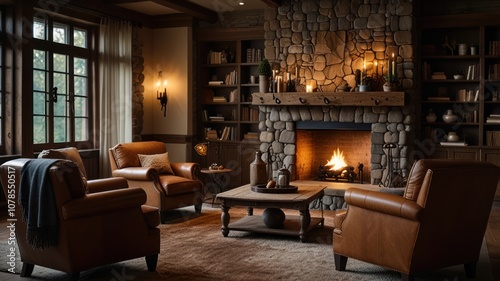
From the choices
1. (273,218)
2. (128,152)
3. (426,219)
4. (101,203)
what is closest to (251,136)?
(128,152)

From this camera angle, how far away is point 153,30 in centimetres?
979

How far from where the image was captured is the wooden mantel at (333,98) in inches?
307

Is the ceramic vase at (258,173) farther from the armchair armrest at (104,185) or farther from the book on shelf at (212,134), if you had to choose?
the book on shelf at (212,134)

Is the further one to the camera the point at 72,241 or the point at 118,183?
the point at 118,183

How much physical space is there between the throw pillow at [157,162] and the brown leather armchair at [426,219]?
3.39 meters

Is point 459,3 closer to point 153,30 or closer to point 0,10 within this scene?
point 153,30

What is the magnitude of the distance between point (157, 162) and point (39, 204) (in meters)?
3.26

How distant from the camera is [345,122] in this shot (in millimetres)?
8320

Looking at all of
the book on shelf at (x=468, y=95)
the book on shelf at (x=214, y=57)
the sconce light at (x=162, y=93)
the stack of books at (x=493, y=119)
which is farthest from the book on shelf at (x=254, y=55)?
the stack of books at (x=493, y=119)

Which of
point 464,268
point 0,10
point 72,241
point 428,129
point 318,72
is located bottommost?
point 464,268

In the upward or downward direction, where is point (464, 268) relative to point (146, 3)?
downward

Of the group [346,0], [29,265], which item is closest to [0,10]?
[29,265]

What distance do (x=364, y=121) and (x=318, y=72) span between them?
102 cm

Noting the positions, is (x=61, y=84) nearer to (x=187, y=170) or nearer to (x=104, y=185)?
(x=187, y=170)
